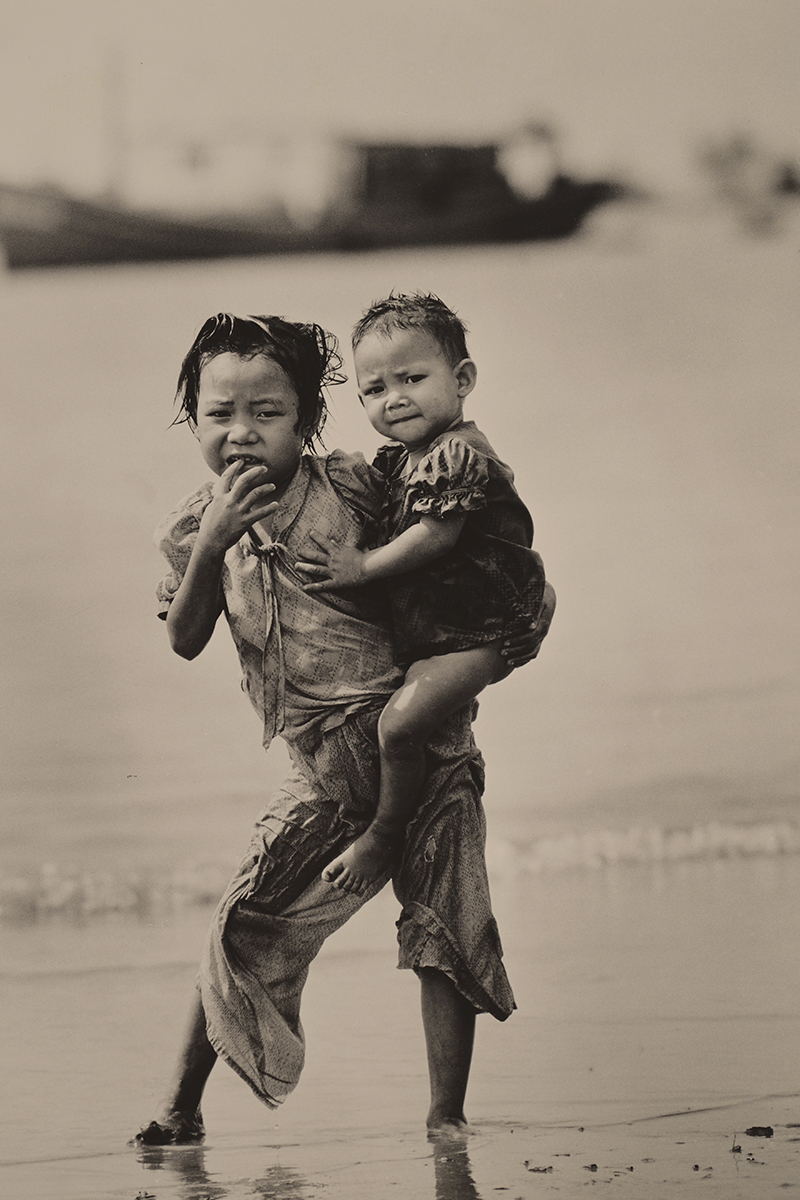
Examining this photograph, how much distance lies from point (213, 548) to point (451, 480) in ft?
1.33

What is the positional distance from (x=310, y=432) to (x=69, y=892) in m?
3.04

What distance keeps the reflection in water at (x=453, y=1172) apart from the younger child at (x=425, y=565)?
46 cm

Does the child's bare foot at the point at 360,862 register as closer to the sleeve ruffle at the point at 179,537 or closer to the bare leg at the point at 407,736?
the bare leg at the point at 407,736

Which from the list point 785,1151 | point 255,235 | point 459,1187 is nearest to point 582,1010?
point 785,1151

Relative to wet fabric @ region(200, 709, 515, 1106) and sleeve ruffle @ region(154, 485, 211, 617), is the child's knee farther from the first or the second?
sleeve ruffle @ region(154, 485, 211, 617)

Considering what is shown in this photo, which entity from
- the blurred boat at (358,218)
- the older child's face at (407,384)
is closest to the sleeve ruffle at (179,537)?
the older child's face at (407,384)

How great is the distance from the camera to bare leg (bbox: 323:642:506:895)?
8.27ft

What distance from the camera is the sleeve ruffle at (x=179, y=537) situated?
2.64 metres

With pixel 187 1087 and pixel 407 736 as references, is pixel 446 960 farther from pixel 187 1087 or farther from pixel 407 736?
pixel 187 1087

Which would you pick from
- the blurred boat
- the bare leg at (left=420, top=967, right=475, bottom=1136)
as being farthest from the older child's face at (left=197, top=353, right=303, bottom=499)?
the blurred boat

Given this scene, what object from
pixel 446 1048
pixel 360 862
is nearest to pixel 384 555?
pixel 360 862

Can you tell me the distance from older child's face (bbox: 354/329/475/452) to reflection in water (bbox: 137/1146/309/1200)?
122 centimetres

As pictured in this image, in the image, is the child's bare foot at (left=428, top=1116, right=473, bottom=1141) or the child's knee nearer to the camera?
the child's knee

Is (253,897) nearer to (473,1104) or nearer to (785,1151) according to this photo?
(473,1104)
